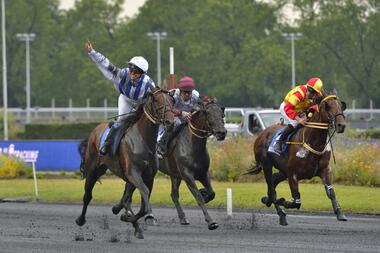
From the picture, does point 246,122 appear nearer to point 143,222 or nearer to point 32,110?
point 143,222

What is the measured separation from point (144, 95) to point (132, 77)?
13.9 inches

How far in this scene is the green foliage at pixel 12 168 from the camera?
3366cm

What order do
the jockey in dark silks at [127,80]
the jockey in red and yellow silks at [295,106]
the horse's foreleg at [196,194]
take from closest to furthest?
the horse's foreleg at [196,194]
the jockey in dark silks at [127,80]
the jockey in red and yellow silks at [295,106]

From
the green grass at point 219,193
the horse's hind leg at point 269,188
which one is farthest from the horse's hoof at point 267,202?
the green grass at point 219,193

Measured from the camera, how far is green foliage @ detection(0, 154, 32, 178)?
110 feet

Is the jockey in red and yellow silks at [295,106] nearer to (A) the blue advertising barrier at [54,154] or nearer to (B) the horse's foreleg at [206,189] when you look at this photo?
(B) the horse's foreleg at [206,189]

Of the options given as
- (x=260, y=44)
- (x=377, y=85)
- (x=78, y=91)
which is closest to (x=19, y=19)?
(x=78, y=91)

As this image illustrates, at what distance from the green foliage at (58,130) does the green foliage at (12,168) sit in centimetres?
1874

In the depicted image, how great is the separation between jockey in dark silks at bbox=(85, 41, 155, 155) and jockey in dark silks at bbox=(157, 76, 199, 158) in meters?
1.48

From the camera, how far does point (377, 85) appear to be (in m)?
57.6

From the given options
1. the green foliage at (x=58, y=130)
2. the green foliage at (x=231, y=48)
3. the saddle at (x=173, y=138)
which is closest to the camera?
the saddle at (x=173, y=138)

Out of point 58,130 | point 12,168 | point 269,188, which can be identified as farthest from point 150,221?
point 58,130

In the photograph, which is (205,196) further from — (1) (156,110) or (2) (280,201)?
(1) (156,110)

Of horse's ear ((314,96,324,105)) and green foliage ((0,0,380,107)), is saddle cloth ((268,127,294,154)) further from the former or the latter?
green foliage ((0,0,380,107))
